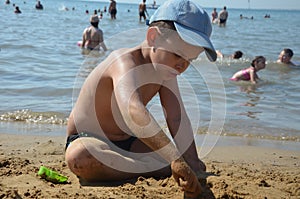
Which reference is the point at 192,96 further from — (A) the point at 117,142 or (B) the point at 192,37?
(B) the point at 192,37

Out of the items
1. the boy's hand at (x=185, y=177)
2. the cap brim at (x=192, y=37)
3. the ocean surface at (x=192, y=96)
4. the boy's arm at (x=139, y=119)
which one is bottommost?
the ocean surface at (x=192, y=96)

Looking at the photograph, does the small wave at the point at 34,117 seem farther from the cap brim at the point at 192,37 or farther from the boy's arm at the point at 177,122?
the cap brim at the point at 192,37

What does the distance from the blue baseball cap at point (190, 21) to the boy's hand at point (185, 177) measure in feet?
2.27

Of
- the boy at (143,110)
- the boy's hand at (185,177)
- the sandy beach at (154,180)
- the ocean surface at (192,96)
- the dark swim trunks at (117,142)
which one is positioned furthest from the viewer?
the ocean surface at (192,96)

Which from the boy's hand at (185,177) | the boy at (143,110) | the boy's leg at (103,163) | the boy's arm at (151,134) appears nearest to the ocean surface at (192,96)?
the boy at (143,110)

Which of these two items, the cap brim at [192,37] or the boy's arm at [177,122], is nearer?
the cap brim at [192,37]

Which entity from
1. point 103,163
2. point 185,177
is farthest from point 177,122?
point 185,177

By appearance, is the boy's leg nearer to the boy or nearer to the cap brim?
the boy

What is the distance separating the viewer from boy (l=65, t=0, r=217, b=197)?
7.68 feet

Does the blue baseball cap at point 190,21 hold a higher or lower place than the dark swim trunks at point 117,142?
higher

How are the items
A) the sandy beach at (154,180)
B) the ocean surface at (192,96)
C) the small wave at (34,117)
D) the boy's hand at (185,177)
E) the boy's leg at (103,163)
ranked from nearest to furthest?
1. the boy's hand at (185,177)
2. the sandy beach at (154,180)
3. the boy's leg at (103,163)
4. the ocean surface at (192,96)
5. the small wave at (34,117)

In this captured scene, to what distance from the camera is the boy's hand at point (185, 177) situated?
86.1 inches

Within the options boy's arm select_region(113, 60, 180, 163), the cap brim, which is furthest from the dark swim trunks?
the cap brim

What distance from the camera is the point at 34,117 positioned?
17.2 feet
